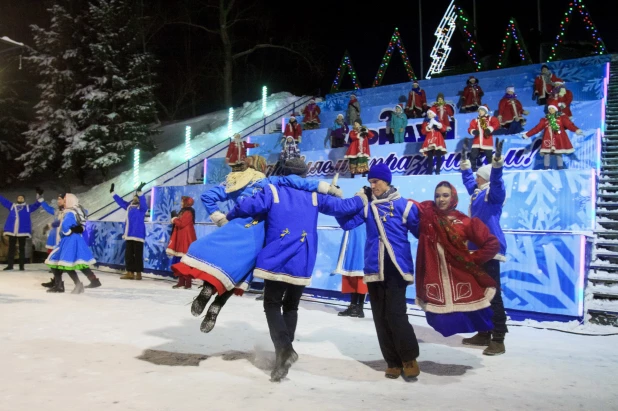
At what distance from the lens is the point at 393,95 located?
17.7 metres

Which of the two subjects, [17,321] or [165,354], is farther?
[17,321]

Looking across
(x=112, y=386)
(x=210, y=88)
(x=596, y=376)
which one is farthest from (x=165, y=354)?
(x=210, y=88)

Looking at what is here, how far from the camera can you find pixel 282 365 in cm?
372

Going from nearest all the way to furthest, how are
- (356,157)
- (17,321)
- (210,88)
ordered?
(17,321) < (356,157) < (210,88)

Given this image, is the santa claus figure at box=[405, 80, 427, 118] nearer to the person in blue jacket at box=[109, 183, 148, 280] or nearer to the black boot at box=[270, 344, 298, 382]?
the person in blue jacket at box=[109, 183, 148, 280]

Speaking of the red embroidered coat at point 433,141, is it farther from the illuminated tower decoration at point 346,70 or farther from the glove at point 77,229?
the illuminated tower decoration at point 346,70

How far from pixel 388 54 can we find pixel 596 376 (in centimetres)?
1838

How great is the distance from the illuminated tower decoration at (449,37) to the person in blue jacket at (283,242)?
56.5ft

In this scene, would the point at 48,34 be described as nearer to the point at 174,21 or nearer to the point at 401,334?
the point at 174,21

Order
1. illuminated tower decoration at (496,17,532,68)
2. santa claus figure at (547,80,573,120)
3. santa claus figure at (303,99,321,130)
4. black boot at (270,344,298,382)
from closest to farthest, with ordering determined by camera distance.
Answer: black boot at (270,344,298,382), santa claus figure at (547,80,573,120), santa claus figure at (303,99,321,130), illuminated tower decoration at (496,17,532,68)

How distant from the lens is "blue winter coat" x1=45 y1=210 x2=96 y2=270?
8.05m

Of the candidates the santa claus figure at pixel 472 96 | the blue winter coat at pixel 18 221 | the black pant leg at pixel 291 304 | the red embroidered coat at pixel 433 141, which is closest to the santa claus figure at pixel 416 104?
the santa claus figure at pixel 472 96

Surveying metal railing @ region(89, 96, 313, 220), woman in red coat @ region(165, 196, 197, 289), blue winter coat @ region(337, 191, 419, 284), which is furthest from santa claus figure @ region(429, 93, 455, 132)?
blue winter coat @ region(337, 191, 419, 284)

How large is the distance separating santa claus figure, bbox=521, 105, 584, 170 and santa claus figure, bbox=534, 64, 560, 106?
3743 millimetres
